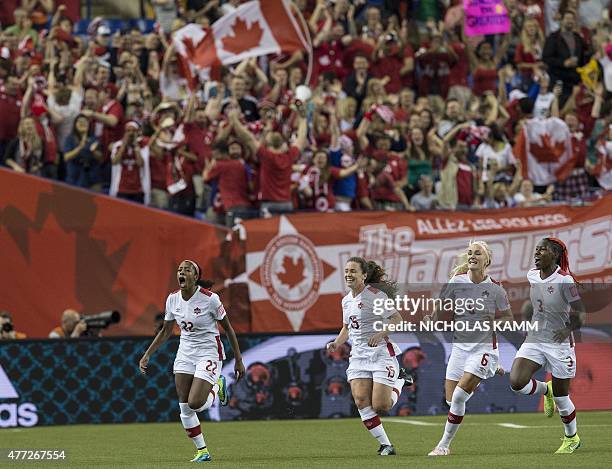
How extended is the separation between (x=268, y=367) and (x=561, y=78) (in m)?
9.27

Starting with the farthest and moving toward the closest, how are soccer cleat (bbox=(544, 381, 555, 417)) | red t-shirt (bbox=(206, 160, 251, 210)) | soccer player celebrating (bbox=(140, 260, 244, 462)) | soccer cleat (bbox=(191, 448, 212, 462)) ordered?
red t-shirt (bbox=(206, 160, 251, 210)) < soccer cleat (bbox=(544, 381, 555, 417)) < soccer player celebrating (bbox=(140, 260, 244, 462)) < soccer cleat (bbox=(191, 448, 212, 462))

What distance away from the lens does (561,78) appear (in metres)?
27.8

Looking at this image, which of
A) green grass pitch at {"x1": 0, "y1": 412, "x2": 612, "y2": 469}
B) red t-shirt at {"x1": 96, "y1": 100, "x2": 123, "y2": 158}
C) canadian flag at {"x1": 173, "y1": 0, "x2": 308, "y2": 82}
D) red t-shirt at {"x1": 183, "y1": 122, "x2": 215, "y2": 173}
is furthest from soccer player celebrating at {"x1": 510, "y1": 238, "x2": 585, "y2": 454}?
canadian flag at {"x1": 173, "y1": 0, "x2": 308, "y2": 82}

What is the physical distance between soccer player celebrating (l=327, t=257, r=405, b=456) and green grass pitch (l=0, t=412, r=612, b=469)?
487 mm

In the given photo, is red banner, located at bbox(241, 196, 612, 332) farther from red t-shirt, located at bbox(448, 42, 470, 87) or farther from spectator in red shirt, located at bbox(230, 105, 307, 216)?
red t-shirt, located at bbox(448, 42, 470, 87)

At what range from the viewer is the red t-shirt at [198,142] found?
78.4ft

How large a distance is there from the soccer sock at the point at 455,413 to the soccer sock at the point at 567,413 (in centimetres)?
89

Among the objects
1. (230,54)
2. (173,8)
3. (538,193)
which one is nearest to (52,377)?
(230,54)

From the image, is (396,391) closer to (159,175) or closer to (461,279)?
(461,279)

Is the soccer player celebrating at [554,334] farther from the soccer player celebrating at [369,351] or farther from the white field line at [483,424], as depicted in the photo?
the white field line at [483,424]

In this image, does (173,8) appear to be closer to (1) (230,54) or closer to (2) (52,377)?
(1) (230,54)

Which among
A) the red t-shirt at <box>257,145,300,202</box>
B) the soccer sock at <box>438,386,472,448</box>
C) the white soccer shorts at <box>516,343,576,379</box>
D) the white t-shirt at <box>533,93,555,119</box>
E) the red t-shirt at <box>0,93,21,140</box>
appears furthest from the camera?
the white t-shirt at <box>533,93,555,119</box>

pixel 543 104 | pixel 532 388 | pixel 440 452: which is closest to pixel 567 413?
pixel 532 388

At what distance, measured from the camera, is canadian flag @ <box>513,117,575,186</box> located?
985 inches
